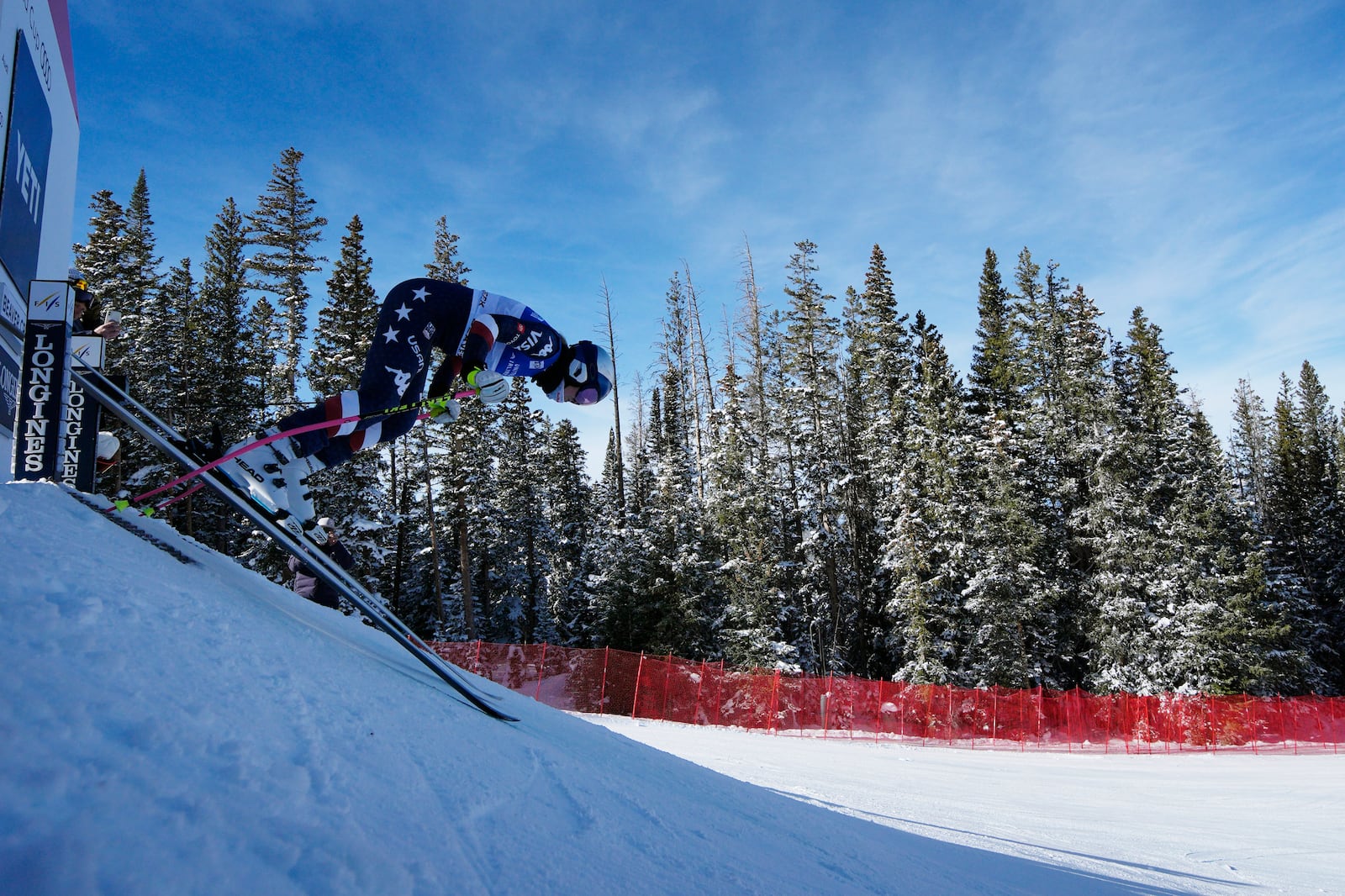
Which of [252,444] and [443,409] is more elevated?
[443,409]

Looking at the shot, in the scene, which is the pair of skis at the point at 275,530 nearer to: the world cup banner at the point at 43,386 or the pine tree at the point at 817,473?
the world cup banner at the point at 43,386

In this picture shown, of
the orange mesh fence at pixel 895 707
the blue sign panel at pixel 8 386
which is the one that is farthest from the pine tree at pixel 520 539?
the blue sign panel at pixel 8 386

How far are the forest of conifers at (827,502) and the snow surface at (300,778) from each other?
64.1 feet

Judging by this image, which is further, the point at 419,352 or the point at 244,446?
the point at 419,352

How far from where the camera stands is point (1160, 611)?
95.1 ft

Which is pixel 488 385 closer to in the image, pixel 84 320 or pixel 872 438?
pixel 84 320

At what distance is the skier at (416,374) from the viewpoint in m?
4.67

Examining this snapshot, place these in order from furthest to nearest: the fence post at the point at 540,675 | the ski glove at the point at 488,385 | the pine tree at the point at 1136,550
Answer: the pine tree at the point at 1136,550 < the fence post at the point at 540,675 < the ski glove at the point at 488,385

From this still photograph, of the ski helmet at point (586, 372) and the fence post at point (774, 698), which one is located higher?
the ski helmet at point (586, 372)

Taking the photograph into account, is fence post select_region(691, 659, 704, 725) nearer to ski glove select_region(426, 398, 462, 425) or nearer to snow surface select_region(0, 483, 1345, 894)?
snow surface select_region(0, 483, 1345, 894)

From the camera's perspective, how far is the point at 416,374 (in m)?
5.23

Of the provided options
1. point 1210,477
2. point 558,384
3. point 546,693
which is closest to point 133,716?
point 558,384

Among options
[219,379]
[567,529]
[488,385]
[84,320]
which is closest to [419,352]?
[488,385]

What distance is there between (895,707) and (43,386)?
77.0 feet
